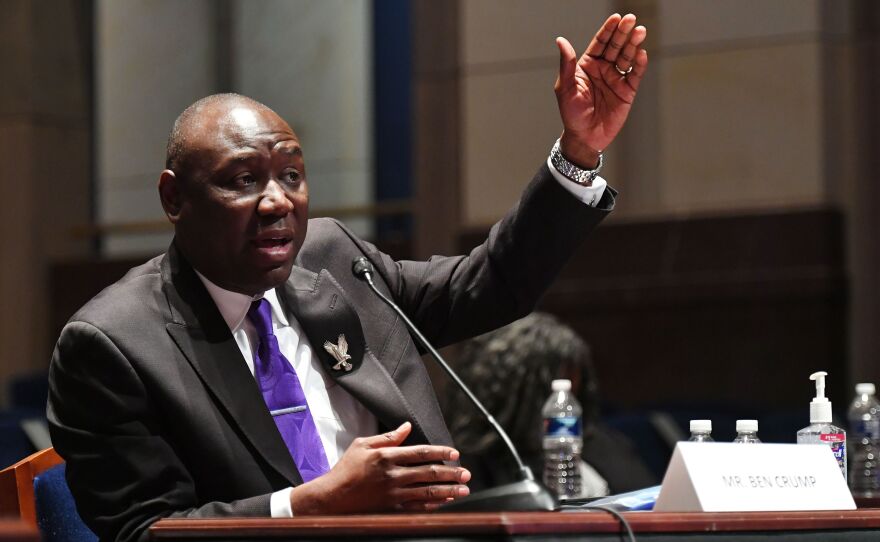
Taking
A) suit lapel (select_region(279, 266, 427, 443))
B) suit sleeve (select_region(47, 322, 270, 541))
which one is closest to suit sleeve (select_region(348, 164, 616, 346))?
suit lapel (select_region(279, 266, 427, 443))

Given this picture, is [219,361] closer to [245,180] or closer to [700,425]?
[245,180]

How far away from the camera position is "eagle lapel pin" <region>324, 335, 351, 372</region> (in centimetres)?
272

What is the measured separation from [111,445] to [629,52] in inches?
45.9

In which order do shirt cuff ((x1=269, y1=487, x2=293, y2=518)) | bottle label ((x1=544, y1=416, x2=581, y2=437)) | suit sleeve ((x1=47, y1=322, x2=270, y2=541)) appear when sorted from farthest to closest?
bottle label ((x1=544, y1=416, x2=581, y2=437)) < suit sleeve ((x1=47, y1=322, x2=270, y2=541)) < shirt cuff ((x1=269, y1=487, x2=293, y2=518))

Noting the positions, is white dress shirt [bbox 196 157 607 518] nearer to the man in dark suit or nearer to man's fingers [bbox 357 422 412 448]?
the man in dark suit

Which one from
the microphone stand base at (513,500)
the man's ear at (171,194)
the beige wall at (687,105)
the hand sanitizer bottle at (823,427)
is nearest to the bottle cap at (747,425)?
the hand sanitizer bottle at (823,427)

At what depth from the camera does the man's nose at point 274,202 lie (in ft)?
8.39

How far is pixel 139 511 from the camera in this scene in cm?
233

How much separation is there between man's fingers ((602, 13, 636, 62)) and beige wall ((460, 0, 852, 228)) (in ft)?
14.0

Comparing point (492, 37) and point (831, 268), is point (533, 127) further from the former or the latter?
point (831, 268)

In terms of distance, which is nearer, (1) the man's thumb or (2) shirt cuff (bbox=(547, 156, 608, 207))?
(1) the man's thumb

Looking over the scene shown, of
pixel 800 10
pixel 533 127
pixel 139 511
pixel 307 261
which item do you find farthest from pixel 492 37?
pixel 139 511

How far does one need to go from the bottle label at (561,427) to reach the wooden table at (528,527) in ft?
7.60

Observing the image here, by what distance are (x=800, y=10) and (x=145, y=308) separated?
16.1 ft
